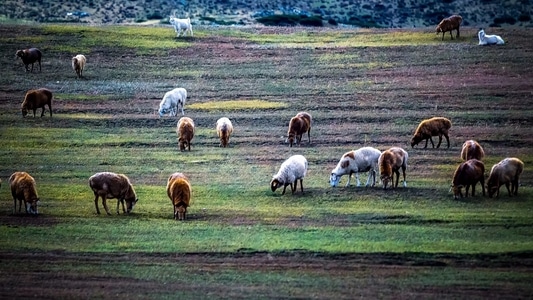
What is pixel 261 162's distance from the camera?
35.7 m

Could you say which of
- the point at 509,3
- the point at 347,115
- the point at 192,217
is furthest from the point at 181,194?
the point at 509,3

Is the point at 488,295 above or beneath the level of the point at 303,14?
beneath

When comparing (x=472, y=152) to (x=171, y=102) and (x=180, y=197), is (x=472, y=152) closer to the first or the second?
(x=180, y=197)

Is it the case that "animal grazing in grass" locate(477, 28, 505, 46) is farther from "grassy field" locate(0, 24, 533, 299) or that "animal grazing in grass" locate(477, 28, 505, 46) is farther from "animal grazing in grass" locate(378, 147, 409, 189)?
"animal grazing in grass" locate(378, 147, 409, 189)

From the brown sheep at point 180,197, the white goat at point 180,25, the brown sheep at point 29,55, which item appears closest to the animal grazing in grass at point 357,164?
the brown sheep at point 180,197

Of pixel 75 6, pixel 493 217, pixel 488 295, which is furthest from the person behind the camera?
pixel 75 6

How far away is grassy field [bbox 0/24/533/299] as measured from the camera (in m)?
22.9

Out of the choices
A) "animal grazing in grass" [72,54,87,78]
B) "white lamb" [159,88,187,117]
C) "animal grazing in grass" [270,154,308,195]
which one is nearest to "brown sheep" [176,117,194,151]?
"white lamb" [159,88,187,117]

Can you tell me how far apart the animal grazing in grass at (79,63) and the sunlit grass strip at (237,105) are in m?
8.25

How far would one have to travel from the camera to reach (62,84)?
50.7 m

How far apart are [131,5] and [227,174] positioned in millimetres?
47525

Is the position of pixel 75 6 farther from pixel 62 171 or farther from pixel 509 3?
pixel 62 171

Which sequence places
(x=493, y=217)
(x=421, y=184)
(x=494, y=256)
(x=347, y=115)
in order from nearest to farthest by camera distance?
(x=494, y=256), (x=493, y=217), (x=421, y=184), (x=347, y=115)

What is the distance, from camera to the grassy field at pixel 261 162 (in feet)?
75.3
